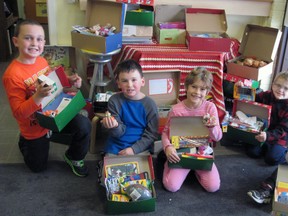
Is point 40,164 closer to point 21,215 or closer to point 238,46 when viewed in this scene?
point 21,215

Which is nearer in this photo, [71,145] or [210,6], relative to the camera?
[71,145]

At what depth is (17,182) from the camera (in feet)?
5.99

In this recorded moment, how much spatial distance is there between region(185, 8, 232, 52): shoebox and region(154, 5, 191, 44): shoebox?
6 centimetres

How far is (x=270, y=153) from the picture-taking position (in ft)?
6.67

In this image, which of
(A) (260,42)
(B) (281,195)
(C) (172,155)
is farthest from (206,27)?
(B) (281,195)

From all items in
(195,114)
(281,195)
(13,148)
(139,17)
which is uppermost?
(139,17)

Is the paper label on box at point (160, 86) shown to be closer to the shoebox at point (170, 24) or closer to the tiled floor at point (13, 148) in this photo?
the shoebox at point (170, 24)

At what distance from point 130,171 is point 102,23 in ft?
3.86

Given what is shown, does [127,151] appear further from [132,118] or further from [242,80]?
[242,80]

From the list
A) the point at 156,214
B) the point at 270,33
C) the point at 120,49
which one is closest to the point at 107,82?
the point at 120,49

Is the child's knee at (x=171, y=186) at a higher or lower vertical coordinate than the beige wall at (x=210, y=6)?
lower

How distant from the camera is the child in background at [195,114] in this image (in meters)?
1.76

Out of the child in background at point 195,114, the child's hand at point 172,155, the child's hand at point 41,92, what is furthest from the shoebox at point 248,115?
the child's hand at point 41,92

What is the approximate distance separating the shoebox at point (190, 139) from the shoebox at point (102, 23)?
741 mm
